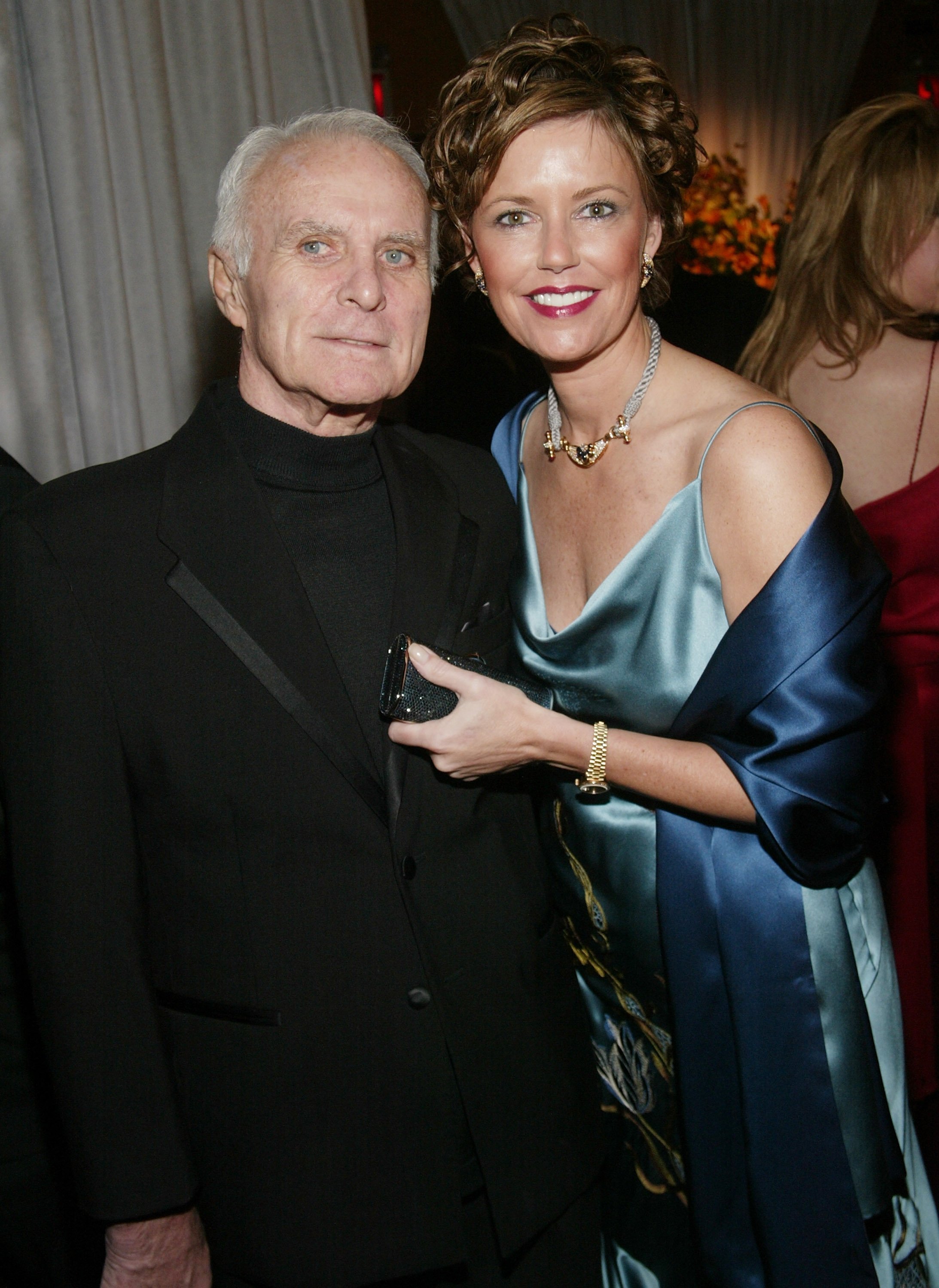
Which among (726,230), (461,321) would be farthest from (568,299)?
(726,230)

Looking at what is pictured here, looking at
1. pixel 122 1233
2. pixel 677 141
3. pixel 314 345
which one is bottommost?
pixel 122 1233

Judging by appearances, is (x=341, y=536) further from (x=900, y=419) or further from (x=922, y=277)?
(x=922, y=277)

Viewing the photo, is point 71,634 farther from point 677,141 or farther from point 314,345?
point 677,141

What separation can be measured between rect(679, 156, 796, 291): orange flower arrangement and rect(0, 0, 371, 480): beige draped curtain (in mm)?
2974

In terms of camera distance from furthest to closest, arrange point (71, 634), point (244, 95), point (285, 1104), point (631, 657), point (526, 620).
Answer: point (244, 95), point (526, 620), point (631, 657), point (285, 1104), point (71, 634)

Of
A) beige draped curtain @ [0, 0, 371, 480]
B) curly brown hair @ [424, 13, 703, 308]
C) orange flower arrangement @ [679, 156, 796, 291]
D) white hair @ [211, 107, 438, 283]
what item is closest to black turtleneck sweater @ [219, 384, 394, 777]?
white hair @ [211, 107, 438, 283]

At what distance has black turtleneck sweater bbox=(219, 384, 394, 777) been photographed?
1.38m

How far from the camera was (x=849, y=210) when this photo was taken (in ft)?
7.41

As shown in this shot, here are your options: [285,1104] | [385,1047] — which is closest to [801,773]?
[385,1047]

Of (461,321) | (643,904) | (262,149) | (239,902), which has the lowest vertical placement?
(643,904)

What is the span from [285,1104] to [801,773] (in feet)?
2.64

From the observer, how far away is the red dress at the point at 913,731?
2.22 meters

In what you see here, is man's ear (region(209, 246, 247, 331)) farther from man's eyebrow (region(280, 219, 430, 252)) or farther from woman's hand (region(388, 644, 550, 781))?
woman's hand (region(388, 644, 550, 781))

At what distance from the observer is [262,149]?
1.43 metres
